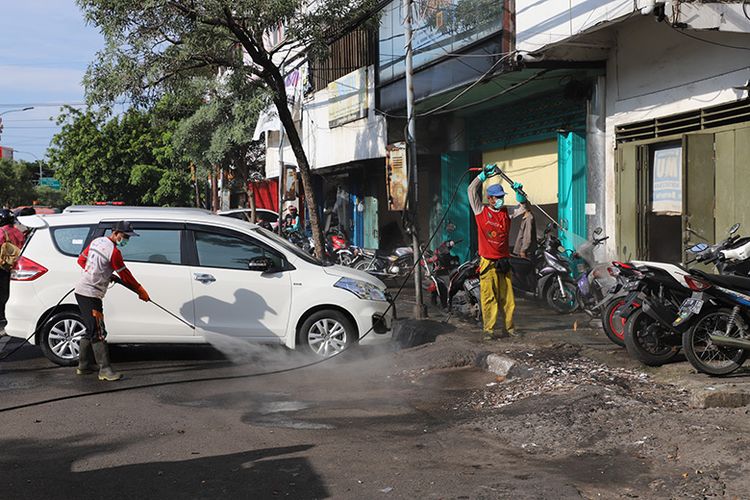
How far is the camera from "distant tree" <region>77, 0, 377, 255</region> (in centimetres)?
1404

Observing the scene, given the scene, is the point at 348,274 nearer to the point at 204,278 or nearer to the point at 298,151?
the point at 204,278

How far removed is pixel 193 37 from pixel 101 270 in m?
7.67

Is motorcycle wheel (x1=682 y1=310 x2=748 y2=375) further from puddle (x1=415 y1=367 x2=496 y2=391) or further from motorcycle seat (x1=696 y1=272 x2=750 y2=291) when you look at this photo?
puddle (x1=415 y1=367 x2=496 y2=391)

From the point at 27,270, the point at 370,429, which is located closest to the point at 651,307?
the point at 370,429

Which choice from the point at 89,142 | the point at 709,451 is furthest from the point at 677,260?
the point at 89,142

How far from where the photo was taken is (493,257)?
32.9 ft

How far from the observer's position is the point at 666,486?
4.84 m

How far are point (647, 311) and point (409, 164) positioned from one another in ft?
17.6

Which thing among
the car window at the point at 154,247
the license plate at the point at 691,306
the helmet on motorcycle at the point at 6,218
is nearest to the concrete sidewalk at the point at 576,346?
the license plate at the point at 691,306

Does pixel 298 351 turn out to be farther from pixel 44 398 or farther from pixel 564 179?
pixel 564 179

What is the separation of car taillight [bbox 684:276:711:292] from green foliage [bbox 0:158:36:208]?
5601cm

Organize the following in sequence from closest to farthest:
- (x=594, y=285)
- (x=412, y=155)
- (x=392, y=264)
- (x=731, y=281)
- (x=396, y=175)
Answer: (x=731, y=281), (x=594, y=285), (x=412, y=155), (x=396, y=175), (x=392, y=264)

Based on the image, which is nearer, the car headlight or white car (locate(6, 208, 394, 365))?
white car (locate(6, 208, 394, 365))

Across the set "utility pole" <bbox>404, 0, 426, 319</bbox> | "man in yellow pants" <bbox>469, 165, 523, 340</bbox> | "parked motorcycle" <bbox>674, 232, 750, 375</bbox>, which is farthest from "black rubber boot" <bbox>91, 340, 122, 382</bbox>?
"parked motorcycle" <bbox>674, 232, 750, 375</bbox>
